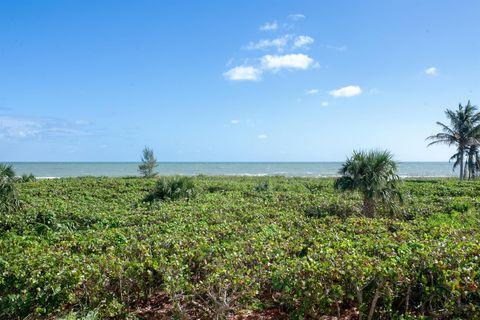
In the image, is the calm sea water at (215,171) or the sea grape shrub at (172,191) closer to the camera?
the sea grape shrub at (172,191)

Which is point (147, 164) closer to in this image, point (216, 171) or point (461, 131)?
point (461, 131)

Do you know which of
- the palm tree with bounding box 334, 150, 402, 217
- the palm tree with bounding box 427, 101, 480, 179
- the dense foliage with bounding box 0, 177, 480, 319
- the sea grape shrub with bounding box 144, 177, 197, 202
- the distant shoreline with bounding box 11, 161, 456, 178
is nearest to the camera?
the dense foliage with bounding box 0, 177, 480, 319

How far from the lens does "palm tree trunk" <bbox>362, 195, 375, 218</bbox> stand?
10727 mm

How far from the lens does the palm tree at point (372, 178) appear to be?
34.8 feet

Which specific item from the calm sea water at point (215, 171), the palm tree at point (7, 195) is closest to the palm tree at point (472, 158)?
the calm sea water at point (215, 171)

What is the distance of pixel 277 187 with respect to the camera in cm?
1944

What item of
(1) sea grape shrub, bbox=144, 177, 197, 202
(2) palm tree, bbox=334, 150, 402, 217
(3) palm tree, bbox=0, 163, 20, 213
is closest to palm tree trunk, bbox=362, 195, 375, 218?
(2) palm tree, bbox=334, 150, 402, 217

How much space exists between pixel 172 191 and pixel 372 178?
8136mm

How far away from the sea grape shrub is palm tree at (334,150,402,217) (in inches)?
261

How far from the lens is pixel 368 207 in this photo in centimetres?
1084

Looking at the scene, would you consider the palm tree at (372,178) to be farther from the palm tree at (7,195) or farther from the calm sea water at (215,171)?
the calm sea water at (215,171)

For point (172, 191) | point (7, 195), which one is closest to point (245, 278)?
point (7, 195)

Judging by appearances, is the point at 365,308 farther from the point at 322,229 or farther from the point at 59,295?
the point at 59,295

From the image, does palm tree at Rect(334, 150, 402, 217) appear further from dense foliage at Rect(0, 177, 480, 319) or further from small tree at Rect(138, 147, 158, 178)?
small tree at Rect(138, 147, 158, 178)
